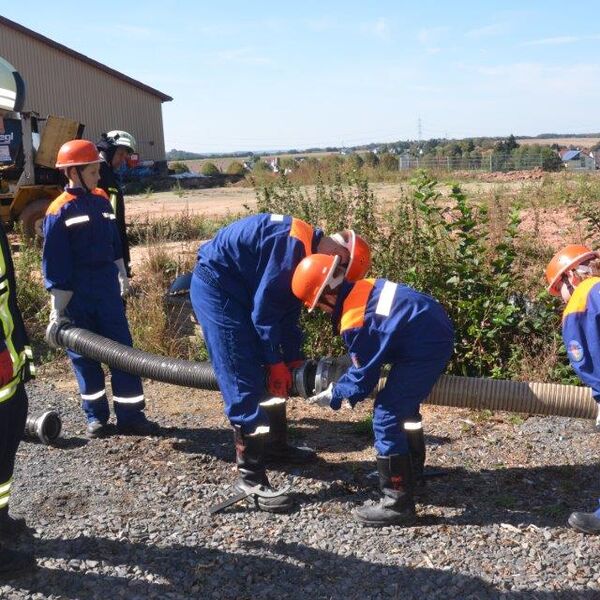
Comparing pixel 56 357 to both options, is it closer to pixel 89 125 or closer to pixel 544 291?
pixel 544 291

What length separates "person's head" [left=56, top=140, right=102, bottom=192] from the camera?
15.6 ft

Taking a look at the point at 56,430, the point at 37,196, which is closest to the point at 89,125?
the point at 37,196

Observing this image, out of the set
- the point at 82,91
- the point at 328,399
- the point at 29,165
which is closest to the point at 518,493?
the point at 328,399

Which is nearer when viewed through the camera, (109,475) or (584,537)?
(584,537)

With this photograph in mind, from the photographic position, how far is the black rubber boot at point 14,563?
130 inches

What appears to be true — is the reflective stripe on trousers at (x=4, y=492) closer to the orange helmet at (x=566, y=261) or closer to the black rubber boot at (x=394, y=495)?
the black rubber boot at (x=394, y=495)

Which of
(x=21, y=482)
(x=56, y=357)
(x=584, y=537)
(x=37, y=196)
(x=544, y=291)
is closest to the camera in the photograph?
(x=584, y=537)

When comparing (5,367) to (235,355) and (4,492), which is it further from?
(235,355)

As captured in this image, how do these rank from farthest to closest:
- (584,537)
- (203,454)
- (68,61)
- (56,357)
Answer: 1. (68,61)
2. (56,357)
3. (203,454)
4. (584,537)

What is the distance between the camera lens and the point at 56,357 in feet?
22.1

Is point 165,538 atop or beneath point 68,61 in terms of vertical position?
beneath

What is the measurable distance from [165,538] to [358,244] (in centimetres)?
178

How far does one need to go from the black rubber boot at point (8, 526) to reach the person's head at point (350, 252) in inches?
76.8

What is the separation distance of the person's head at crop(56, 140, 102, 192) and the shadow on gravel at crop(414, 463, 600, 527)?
9.58 feet
